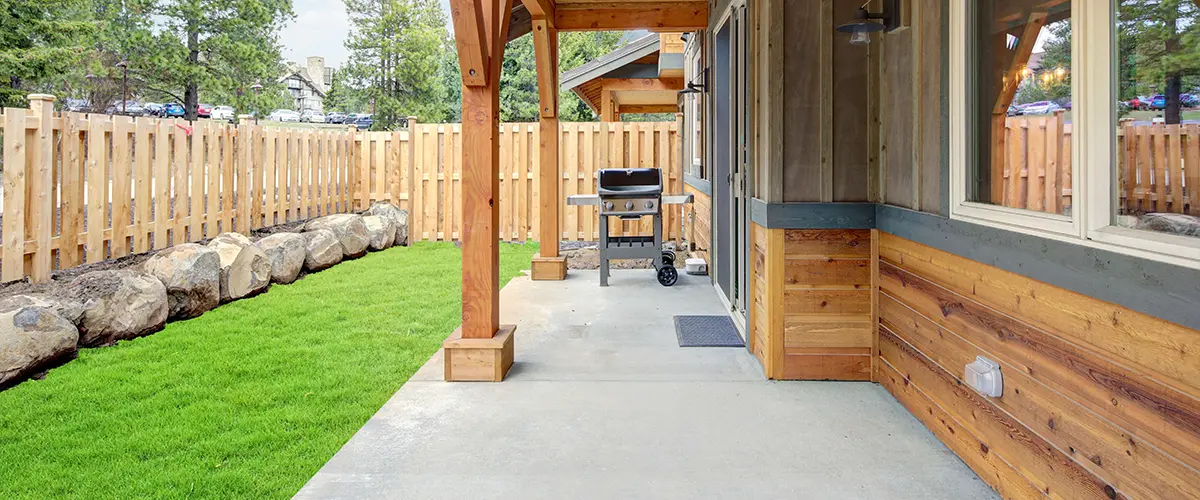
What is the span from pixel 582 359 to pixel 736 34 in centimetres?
236

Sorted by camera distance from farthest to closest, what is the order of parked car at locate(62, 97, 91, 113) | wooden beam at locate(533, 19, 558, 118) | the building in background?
1. the building in background
2. parked car at locate(62, 97, 91, 113)
3. wooden beam at locate(533, 19, 558, 118)

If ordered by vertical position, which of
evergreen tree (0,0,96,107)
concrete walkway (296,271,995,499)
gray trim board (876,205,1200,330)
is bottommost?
concrete walkway (296,271,995,499)

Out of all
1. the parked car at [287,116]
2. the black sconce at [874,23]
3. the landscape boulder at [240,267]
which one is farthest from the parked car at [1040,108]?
the parked car at [287,116]

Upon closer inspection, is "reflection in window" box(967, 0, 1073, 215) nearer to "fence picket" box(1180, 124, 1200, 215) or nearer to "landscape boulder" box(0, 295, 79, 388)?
"fence picket" box(1180, 124, 1200, 215)

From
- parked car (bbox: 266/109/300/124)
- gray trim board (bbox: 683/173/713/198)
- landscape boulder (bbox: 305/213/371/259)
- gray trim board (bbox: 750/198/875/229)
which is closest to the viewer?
gray trim board (bbox: 750/198/875/229)

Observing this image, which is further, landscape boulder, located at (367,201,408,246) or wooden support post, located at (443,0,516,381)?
landscape boulder, located at (367,201,408,246)

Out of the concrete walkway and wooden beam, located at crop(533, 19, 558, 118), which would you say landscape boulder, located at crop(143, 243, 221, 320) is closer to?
the concrete walkway

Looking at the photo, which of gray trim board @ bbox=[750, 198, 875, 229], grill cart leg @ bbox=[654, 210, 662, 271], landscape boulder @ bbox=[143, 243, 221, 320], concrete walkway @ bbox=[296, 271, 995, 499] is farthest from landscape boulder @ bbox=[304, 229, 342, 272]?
gray trim board @ bbox=[750, 198, 875, 229]

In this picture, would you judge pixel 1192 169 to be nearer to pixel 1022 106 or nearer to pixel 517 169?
pixel 1022 106

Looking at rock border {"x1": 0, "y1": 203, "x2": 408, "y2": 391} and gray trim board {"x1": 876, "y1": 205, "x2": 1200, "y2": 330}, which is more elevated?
gray trim board {"x1": 876, "y1": 205, "x2": 1200, "y2": 330}

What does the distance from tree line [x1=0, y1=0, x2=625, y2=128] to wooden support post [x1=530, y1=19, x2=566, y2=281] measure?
9.08 meters

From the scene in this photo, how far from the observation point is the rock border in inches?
134

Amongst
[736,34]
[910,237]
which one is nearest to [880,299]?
[910,237]

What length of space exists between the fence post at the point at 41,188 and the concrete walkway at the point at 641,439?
9.01ft
